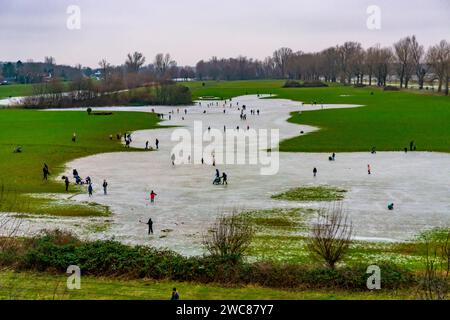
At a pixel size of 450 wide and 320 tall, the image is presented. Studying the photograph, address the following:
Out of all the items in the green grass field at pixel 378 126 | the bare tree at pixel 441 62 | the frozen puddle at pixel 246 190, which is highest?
the bare tree at pixel 441 62

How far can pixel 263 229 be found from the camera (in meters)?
31.8

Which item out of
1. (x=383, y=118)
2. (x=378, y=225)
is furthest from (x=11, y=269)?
(x=383, y=118)

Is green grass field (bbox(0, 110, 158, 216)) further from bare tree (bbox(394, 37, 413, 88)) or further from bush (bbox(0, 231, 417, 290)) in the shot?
bare tree (bbox(394, 37, 413, 88))

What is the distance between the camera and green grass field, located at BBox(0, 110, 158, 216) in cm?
3809

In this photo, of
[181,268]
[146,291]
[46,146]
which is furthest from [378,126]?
[146,291]

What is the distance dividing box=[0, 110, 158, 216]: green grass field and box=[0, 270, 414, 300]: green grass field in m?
13.9

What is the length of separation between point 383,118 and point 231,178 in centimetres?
5659

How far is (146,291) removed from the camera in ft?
64.8

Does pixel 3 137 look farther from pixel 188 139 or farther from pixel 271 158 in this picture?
pixel 271 158

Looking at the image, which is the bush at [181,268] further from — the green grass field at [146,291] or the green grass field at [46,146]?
the green grass field at [46,146]

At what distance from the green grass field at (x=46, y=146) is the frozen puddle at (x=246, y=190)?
3.03 meters

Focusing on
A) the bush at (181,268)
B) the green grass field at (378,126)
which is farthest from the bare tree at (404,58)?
the bush at (181,268)

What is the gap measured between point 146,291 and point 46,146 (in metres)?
49.6

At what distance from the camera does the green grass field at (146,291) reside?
1877cm
